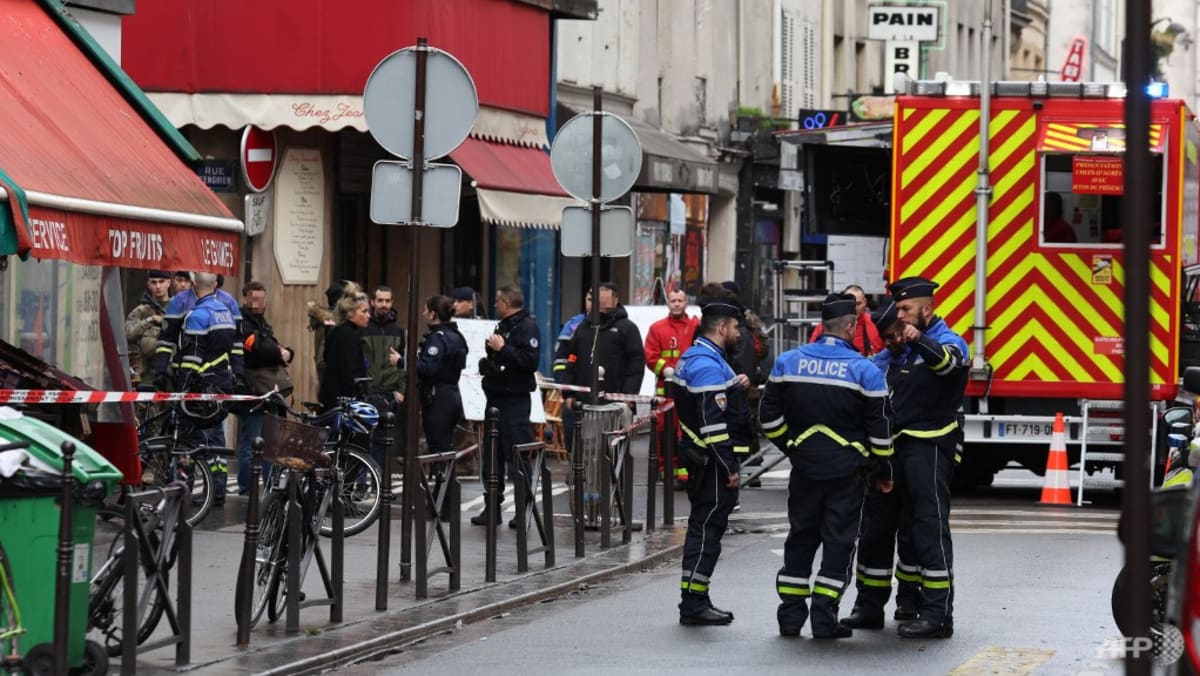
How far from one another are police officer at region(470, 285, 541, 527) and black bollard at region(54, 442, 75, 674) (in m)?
7.92

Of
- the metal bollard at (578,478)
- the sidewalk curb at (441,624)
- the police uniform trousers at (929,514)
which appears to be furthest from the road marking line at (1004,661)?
the metal bollard at (578,478)

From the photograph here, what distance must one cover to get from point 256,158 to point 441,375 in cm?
454

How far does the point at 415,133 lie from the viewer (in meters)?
12.6

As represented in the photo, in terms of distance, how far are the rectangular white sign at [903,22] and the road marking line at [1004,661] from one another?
32256 mm

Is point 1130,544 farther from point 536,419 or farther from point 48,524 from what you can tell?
point 536,419

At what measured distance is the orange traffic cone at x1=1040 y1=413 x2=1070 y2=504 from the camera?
18766mm

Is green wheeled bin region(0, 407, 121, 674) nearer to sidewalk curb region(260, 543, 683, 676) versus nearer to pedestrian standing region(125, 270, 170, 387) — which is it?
sidewalk curb region(260, 543, 683, 676)

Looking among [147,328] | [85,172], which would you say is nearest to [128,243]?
[85,172]

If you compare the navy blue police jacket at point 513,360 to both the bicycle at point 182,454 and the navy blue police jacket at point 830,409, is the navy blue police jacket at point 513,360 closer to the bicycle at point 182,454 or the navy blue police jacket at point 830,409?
the bicycle at point 182,454

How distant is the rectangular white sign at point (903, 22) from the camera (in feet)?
140

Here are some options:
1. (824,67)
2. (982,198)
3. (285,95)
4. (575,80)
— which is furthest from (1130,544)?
(824,67)

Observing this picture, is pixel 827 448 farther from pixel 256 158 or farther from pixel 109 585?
pixel 256 158

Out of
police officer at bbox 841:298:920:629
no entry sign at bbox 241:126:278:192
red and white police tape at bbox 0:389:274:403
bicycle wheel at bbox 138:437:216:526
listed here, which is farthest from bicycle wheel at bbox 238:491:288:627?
no entry sign at bbox 241:126:278:192

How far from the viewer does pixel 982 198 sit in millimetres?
18594
